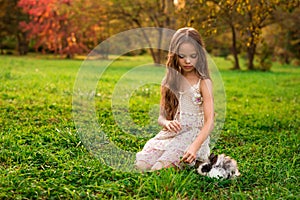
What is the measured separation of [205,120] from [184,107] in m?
0.26

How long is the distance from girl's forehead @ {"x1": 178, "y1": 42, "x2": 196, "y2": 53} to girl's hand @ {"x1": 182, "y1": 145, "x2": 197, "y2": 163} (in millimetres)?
806

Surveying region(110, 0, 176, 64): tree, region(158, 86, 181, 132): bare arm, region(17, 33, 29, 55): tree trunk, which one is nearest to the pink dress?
region(158, 86, 181, 132): bare arm

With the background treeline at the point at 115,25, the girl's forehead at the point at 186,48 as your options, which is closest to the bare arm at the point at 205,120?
the girl's forehead at the point at 186,48

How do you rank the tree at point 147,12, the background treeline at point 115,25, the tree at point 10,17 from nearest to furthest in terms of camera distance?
the tree at point 147,12, the background treeline at point 115,25, the tree at point 10,17

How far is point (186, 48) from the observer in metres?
3.50

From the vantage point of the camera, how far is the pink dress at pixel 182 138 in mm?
3464

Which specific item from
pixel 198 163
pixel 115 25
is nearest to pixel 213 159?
pixel 198 163

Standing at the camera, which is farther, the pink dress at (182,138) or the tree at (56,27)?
the tree at (56,27)

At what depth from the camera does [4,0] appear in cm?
2858

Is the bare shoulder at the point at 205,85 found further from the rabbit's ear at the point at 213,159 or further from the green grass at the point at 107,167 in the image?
the green grass at the point at 107,167

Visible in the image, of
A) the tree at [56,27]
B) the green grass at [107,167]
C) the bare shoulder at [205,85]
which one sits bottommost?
the green grass at [107,167]

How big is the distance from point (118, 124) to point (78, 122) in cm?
52

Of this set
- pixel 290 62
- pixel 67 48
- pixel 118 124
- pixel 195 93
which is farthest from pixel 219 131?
pixel 290 62

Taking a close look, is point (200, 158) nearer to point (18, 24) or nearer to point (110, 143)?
point (110, 143)
